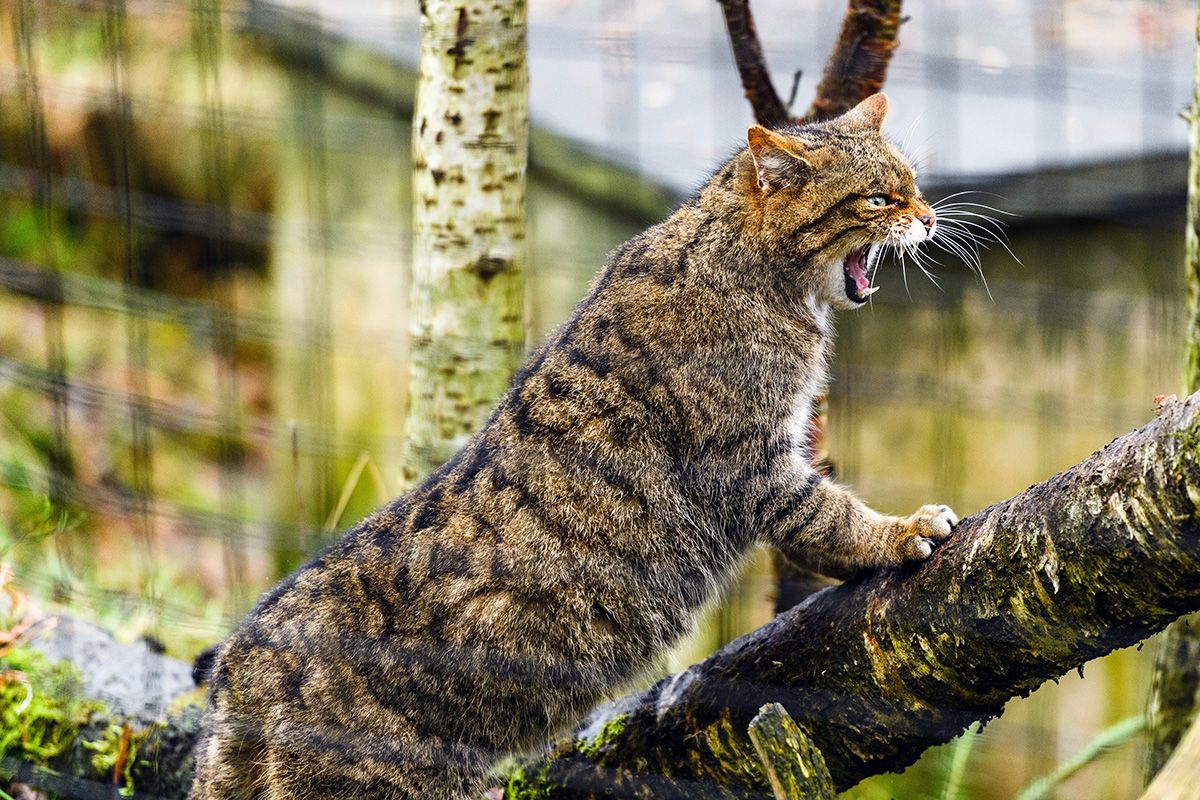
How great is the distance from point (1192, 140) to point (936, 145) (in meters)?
1.41

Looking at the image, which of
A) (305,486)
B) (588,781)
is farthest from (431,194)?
(305,486)

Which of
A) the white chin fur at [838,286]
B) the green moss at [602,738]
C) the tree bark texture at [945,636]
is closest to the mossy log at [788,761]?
the tree bark texture at [945,636]

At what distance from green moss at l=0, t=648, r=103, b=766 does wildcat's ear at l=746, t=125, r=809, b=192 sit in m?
2.40

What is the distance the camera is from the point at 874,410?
4773 mm

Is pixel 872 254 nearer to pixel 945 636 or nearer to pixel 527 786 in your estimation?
pixel 945 636

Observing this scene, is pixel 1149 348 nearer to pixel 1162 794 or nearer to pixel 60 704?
pixel 1162 794

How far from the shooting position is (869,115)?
315cm

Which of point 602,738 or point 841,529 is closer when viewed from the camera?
point 841,529

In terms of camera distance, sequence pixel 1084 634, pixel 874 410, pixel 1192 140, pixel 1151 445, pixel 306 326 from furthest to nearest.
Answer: pixel 306 326 < pixel 874 410 < pixel 1192 140 < pixel 1084 634 < pixel 1151 445

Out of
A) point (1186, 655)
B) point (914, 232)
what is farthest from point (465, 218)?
Answer: point (1186, 655)

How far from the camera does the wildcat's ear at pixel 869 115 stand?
10.2ft

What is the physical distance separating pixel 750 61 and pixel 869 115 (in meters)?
0.48

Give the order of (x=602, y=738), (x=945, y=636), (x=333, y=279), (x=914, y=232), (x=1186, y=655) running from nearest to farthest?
(x=945, y=636)
(x=914, y=232)
(x=602, y=738)
(x=1186, y=655)
(x=333, y=279)

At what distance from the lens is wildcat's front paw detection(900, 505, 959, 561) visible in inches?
101
